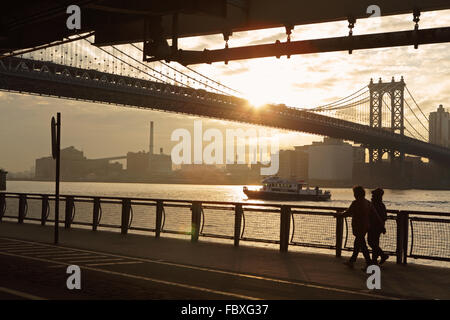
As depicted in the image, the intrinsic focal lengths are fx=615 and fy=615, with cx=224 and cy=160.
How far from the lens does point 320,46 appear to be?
11.8m

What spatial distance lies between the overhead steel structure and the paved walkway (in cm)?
418

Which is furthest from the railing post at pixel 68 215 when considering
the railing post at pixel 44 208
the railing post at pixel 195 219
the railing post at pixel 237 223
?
the railing post at pixel 237 223

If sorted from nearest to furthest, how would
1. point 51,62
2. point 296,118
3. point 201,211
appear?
point 201,211 < point 51,62 < point 296,118

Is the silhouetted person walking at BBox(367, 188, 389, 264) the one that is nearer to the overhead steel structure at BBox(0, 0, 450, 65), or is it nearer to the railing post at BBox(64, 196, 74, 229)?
the overhead steel structure at BBox(0, 0, 450, 65)

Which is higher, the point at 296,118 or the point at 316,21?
the point at 296,118

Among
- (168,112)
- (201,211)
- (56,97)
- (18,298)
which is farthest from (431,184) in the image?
(18,298)

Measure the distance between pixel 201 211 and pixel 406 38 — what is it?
785cm

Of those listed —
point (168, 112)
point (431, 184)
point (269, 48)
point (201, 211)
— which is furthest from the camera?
point (431, 184)

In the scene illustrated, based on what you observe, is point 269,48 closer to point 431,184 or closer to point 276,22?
point 276,22

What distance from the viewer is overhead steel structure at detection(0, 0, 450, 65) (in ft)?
38.0

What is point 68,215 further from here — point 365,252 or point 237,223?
point 365,252

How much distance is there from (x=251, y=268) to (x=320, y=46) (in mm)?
4419

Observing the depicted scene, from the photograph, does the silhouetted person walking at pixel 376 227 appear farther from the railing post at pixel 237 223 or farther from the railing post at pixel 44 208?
the railing post at pixel 44 208
